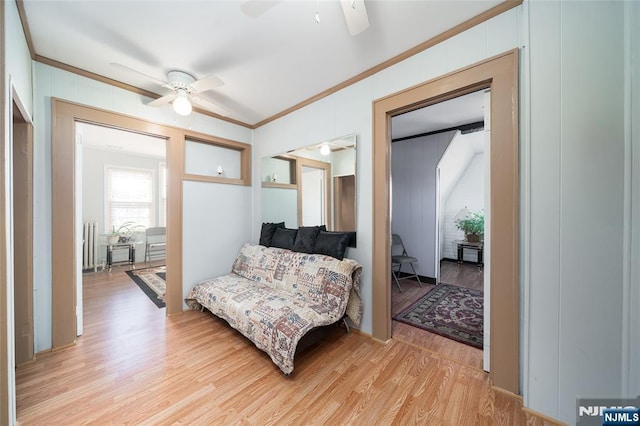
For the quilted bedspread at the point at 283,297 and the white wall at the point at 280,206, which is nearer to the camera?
the quilted bedspread at the point at 283,297

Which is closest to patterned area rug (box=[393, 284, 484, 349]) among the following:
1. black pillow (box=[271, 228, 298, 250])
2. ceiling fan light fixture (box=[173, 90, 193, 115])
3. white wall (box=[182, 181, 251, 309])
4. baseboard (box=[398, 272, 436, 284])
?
baseboard (box=[398, 272, 436, 284])

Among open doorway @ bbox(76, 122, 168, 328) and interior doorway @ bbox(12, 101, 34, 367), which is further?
open doorway @ bbox(76, 122, 168, 328)

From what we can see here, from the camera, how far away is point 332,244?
2348 millimetres

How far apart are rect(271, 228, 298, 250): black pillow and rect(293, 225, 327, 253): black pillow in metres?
0.09

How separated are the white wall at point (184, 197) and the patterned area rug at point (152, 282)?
0.86m

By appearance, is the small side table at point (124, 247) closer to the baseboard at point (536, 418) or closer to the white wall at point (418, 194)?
the white wall at point (418, 194)

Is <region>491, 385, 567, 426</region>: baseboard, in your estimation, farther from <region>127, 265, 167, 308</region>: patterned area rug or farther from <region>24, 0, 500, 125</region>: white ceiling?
<region>127, 265, 167, 308</region>: patterned area rug

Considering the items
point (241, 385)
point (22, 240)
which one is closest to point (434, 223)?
point (241, 385)

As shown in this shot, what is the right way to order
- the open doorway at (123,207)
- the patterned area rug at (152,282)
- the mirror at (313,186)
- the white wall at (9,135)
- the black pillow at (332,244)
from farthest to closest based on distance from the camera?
the open doorway at (123,207) → the patterned area rug at (152,282) → the mirror at (313,186) → the black pillow at (332,244) → the white wall at (9,135)

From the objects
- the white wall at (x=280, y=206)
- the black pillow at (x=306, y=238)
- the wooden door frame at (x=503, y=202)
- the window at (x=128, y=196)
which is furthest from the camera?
the window at (x=128, y=196)

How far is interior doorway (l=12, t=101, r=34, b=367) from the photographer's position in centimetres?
180

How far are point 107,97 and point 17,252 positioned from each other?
160cm

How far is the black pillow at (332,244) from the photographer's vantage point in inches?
90.4

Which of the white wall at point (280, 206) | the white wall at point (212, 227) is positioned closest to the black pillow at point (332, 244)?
the white wall at point (280, 206)
